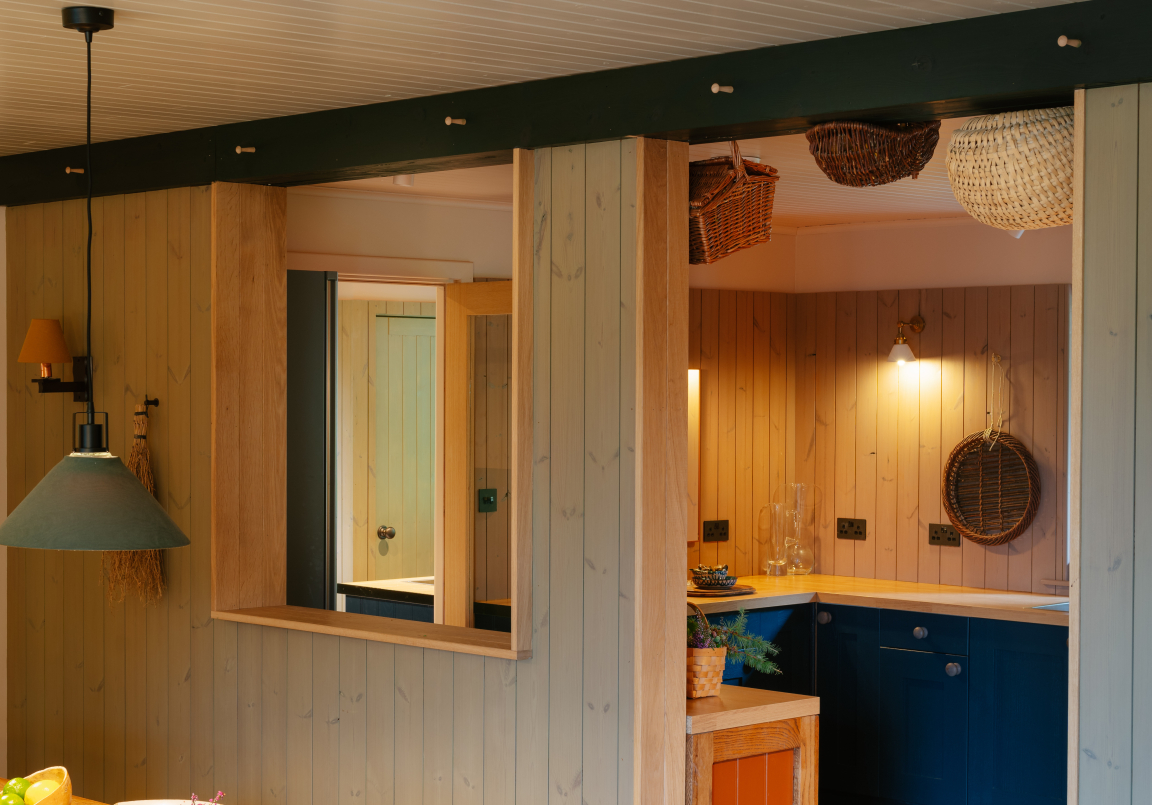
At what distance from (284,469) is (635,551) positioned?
1.48m

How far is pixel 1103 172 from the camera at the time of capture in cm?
251

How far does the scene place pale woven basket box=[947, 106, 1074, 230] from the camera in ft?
8.55

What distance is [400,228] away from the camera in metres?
4.82

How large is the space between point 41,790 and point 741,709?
1779mm

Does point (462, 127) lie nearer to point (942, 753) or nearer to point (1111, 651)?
point (1111, 651)

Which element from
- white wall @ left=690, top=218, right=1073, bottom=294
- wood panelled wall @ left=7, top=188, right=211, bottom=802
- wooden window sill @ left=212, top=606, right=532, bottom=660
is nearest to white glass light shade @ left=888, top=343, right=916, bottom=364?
white wall @ left=690, top=218, right=1073, bottom=294

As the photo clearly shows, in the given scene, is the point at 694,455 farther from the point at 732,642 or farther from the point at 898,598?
the point at 732,642

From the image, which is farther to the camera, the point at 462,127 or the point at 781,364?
the point at 781,364

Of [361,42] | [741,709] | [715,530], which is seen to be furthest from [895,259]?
[361,42]

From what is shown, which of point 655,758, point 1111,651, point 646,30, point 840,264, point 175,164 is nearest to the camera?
point 1111,651

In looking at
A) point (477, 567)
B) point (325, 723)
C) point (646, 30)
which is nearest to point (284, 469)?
point (325, 723)

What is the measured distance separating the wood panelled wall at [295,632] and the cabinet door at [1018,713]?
1929mm

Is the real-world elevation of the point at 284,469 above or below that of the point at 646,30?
below

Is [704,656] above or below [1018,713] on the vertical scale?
above
